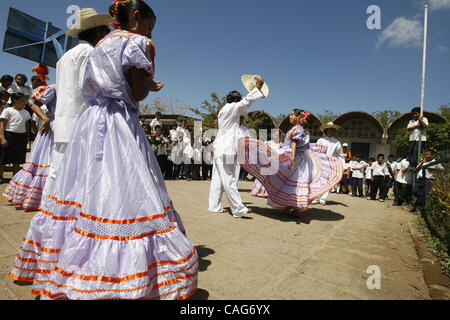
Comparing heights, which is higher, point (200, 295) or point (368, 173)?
point (368, 173)

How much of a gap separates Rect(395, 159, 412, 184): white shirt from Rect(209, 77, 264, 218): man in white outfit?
5100mm

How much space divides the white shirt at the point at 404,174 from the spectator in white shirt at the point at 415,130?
1.81 feet

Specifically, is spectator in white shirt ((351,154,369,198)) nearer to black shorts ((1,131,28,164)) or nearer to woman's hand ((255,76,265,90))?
woman's hand ((255,76,265,90))

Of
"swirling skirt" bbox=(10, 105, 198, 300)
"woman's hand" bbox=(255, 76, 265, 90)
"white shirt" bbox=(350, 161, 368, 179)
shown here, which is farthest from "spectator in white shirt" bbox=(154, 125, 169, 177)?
"swirling skirt" bbox=(10, 105, 198, 300)

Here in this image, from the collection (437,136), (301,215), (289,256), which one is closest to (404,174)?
(301,215)

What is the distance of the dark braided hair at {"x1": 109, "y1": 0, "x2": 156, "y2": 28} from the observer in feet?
5.90

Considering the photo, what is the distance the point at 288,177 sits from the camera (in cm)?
462

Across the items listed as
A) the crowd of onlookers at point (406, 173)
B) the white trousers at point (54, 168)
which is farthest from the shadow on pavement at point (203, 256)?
the crowd of onlookers at point (406, 173)

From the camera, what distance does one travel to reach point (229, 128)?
4562mm

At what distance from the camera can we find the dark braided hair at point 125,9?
180 cm

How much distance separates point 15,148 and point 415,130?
8782mm

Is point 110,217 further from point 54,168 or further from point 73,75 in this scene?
point 73,75

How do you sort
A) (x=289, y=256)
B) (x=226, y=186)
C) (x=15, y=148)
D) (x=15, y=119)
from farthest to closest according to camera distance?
1. (x=15, y=148)
2. (x=15, y=119)
3. (x=226, y=186)
4. (x=289, y=256)
